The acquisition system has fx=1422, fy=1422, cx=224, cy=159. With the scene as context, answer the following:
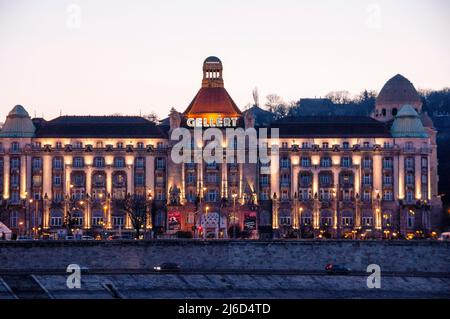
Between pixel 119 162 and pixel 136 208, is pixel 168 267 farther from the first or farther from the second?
pixel 119 162

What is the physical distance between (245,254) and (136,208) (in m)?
31.7

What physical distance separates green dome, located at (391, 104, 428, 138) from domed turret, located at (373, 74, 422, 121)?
12156 mm

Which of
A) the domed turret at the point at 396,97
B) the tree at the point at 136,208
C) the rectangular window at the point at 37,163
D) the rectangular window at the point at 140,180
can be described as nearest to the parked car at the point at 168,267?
the tree at the point at 136,208

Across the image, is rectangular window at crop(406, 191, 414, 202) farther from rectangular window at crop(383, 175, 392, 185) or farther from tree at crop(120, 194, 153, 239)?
tree at crop(120, 194, 153, 239)

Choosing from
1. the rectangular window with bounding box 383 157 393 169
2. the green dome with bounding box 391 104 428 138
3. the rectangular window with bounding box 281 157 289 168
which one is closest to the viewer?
the rectangular window with bounding box 281 157 289 168

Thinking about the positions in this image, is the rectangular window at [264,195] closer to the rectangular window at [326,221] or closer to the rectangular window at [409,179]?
the rectangular window at [326,221]

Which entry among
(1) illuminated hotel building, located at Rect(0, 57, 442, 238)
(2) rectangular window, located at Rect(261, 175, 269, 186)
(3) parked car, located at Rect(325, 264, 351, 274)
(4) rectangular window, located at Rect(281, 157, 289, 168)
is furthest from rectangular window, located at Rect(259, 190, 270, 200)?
(3) parked car, located at Rect(325, 264, 351, 274)

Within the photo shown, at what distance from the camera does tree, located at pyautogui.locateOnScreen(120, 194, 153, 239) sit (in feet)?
514

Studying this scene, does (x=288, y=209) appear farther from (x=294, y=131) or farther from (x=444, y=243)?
(x=444, y=243)

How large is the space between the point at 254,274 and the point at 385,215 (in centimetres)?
4307

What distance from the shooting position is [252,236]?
6152 inches

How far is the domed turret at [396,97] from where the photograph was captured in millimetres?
179250
